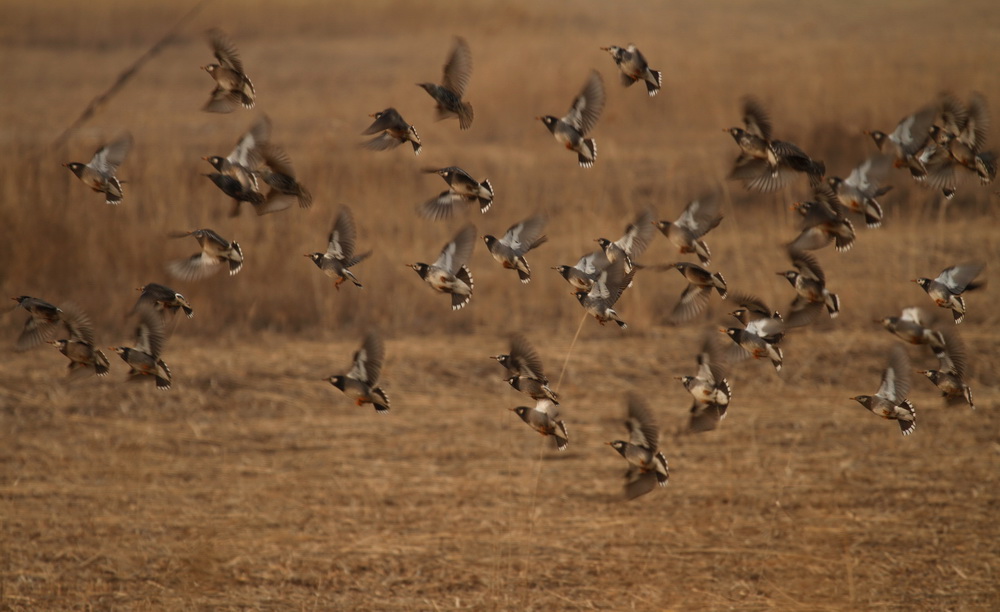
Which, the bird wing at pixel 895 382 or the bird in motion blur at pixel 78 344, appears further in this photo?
the bird wing at pixel 895 382

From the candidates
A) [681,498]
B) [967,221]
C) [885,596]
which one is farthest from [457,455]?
[967,221]

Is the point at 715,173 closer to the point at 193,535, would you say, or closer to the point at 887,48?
the point at 887,48

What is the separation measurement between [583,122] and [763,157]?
2.26 feet

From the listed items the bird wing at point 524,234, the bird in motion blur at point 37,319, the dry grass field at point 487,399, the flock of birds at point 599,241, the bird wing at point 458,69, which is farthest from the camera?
the dry grass field at point 487,399

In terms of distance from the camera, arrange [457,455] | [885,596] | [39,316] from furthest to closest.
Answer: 1. [457,455]
2. [885,596]
3. [39,316]

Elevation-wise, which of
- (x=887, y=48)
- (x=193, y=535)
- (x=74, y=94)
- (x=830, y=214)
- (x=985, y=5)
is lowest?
(x=193, y=535)

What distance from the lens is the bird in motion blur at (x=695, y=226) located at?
4277mm

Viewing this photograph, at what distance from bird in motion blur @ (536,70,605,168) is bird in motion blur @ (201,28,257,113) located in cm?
110

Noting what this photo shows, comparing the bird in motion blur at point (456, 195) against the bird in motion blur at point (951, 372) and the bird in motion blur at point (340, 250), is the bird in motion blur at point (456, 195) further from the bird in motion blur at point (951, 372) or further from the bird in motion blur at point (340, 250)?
the bird in motion blur at point (951, 372)

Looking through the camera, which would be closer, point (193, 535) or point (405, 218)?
point (193, 535)

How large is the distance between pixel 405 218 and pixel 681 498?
237 inches

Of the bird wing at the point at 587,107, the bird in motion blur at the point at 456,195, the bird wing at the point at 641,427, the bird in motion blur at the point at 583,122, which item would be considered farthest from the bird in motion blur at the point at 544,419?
the bird wing at the point at 587,107

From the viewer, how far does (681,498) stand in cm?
682

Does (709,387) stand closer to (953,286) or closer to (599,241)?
(599,241)
